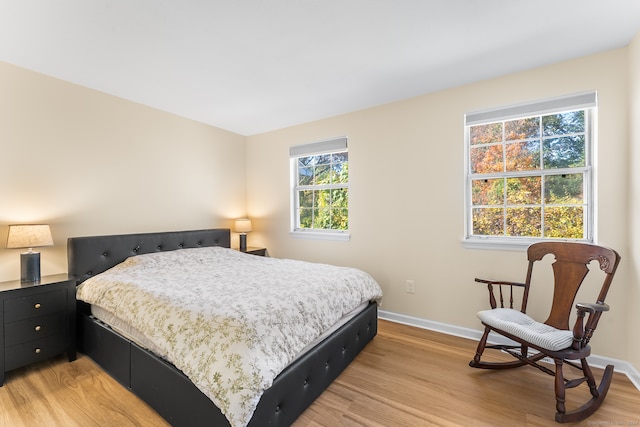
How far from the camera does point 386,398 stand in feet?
5.79

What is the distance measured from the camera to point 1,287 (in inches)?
78.1

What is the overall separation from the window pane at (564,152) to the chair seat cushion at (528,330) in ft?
4.26

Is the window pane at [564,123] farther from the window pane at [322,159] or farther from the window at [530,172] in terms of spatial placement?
the window pane at [322,159]

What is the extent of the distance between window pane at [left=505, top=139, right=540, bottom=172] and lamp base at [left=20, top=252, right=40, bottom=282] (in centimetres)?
404

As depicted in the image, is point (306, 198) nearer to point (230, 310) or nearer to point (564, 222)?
point (230, 310)

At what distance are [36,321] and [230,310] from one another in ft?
5.55

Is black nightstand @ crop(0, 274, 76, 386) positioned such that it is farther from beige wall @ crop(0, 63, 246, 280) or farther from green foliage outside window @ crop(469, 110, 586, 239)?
green foliage outside window @ crop(469, 110, 586, 239)

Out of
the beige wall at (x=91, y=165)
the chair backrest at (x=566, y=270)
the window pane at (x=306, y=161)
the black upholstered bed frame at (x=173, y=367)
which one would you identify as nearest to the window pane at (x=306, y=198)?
the window pane at (x=306, y=161)

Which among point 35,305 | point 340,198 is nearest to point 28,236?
point 35,305

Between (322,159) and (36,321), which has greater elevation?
(322,159)

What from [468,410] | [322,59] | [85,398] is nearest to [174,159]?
[322,59]

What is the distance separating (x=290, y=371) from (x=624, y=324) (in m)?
2.47

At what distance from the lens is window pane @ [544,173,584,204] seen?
89.2 inches

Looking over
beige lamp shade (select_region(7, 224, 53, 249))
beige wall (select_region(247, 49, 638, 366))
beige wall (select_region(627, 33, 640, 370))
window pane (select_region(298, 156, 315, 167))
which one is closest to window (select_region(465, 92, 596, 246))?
beige wall (select_region(247, 49, 638, 366))
